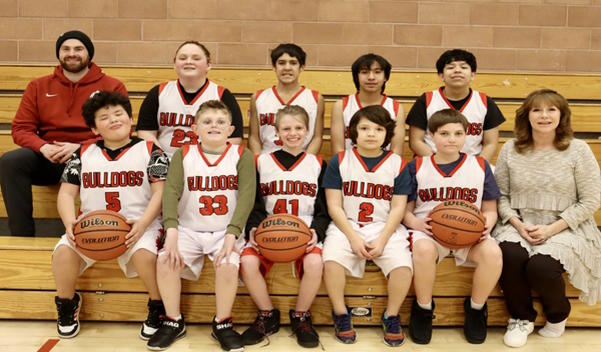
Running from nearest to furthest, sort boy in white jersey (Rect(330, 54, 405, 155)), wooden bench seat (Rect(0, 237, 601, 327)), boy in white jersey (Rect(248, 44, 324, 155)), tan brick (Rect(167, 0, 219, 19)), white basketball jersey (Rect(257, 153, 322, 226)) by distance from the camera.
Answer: wooden bench seat (Rect(0, 237, 601, 327)) < white basketball jersey (Rect(257, 153, 322, 226)) < boy in white jersey (Rect(330, 54, 405, 155)) < boy in white jersey (Rect(248, 44, 324, 155)) < tan brick (Rect(167, 0, 219, 19))

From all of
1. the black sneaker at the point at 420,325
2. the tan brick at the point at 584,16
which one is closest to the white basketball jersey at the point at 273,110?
the black sneaker at the point at 420,325

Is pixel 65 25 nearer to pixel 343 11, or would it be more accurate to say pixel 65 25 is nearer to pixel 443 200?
pixel 343 11

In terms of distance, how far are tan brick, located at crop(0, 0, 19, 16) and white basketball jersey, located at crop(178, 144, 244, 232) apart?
2.96 m

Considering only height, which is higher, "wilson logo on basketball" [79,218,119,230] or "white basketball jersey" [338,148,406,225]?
"white basketball jersey" [338,148,406,225]

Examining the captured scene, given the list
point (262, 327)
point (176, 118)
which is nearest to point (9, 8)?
point (176, 118)

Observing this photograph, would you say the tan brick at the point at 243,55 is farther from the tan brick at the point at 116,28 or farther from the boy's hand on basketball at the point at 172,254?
the boy's hand on basketball at the point at 172,254

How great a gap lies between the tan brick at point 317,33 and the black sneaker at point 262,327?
272 centimetres

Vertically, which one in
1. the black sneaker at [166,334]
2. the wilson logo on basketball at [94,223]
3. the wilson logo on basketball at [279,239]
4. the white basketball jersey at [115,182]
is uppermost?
the white basketball jersey at [115,182]

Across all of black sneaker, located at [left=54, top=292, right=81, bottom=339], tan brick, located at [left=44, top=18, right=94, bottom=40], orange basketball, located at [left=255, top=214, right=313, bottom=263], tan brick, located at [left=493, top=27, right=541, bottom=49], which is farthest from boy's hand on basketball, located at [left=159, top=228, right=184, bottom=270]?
tan brick, located at [left=493, top=27, right=541, bottom=49]

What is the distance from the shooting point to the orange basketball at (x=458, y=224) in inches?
89.4

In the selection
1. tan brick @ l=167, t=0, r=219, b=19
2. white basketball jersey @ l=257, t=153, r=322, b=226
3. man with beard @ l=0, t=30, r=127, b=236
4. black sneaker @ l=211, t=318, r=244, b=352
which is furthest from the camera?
tan brick @ l=167, t=0, r=219, b=19

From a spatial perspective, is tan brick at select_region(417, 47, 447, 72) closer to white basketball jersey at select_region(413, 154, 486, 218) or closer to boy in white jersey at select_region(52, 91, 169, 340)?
white basketball jersey at select_region(413, 154, 486, 218)

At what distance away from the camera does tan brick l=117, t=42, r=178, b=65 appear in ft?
14.6

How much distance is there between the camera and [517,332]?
7.65ft
